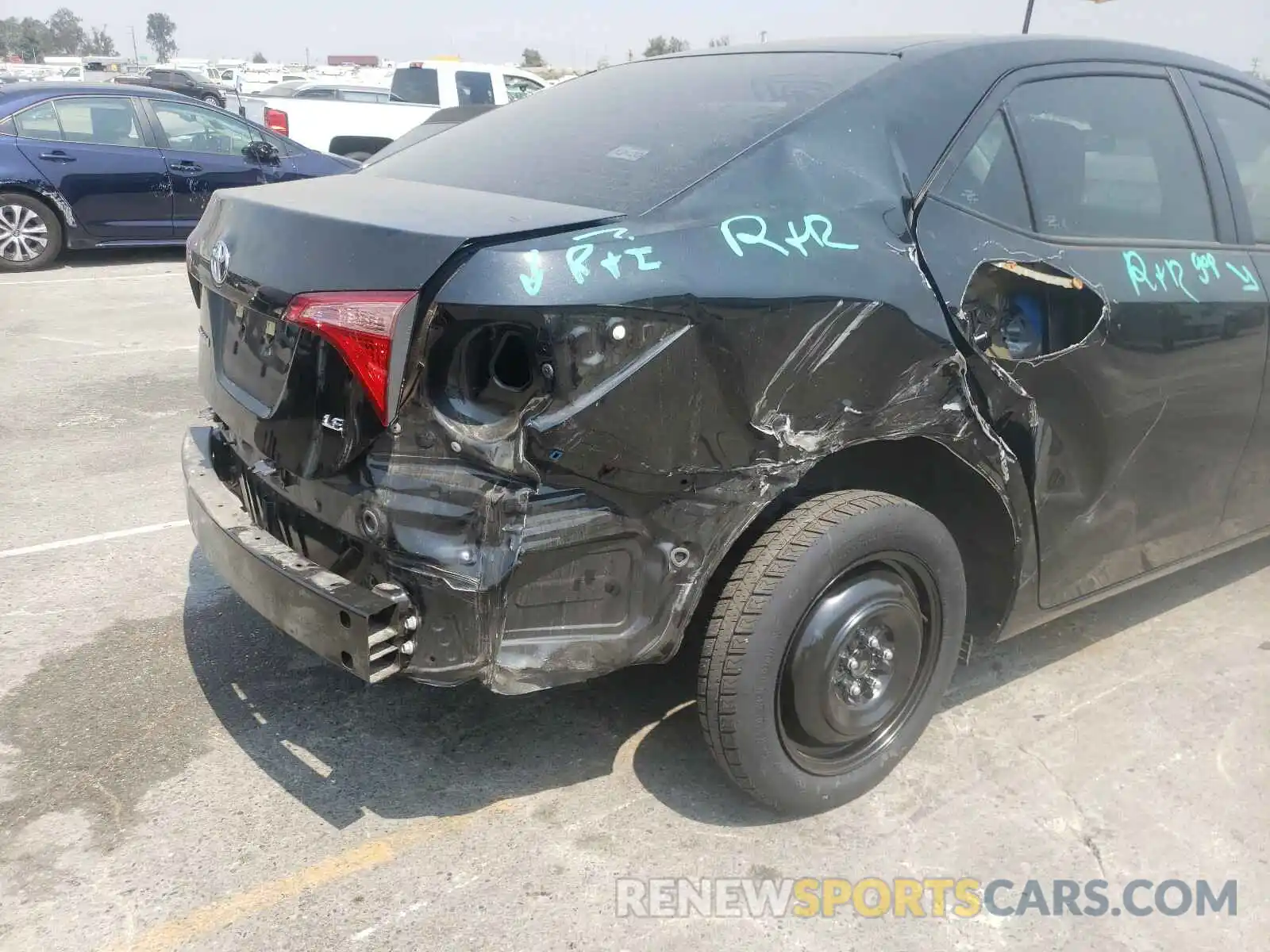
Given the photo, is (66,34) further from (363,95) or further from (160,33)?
(363,95)

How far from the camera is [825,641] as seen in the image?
261cm

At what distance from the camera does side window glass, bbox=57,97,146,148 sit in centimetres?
1015

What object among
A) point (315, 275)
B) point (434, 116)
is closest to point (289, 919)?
point (315, 275)

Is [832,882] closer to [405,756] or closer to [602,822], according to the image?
[602,822]

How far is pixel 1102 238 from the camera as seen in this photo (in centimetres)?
297

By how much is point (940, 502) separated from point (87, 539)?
3296 millimetres

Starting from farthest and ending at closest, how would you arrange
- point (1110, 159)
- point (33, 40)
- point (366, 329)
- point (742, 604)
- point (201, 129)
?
point (33, 40) < point (201, 129) < point (1110, 159) < point (742, 604) < point (366, 329)

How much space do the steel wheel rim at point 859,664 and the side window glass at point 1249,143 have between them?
176cm

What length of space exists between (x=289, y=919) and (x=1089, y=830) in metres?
1.95

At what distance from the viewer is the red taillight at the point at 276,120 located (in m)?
15.2

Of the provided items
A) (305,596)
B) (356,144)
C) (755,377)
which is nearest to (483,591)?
(305,596)

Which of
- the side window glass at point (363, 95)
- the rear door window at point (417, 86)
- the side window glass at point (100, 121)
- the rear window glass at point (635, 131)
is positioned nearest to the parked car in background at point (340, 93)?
the side window glass at point (363, 95)

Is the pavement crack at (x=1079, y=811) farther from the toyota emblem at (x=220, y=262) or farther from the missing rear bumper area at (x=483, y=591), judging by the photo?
the toyota emblem at (x=220, y=262)

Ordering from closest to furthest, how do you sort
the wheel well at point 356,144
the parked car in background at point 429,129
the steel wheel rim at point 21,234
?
the parked car in background at point 429,129
the steel wheel rim at point 21,234
the wheel well at point 356,144
